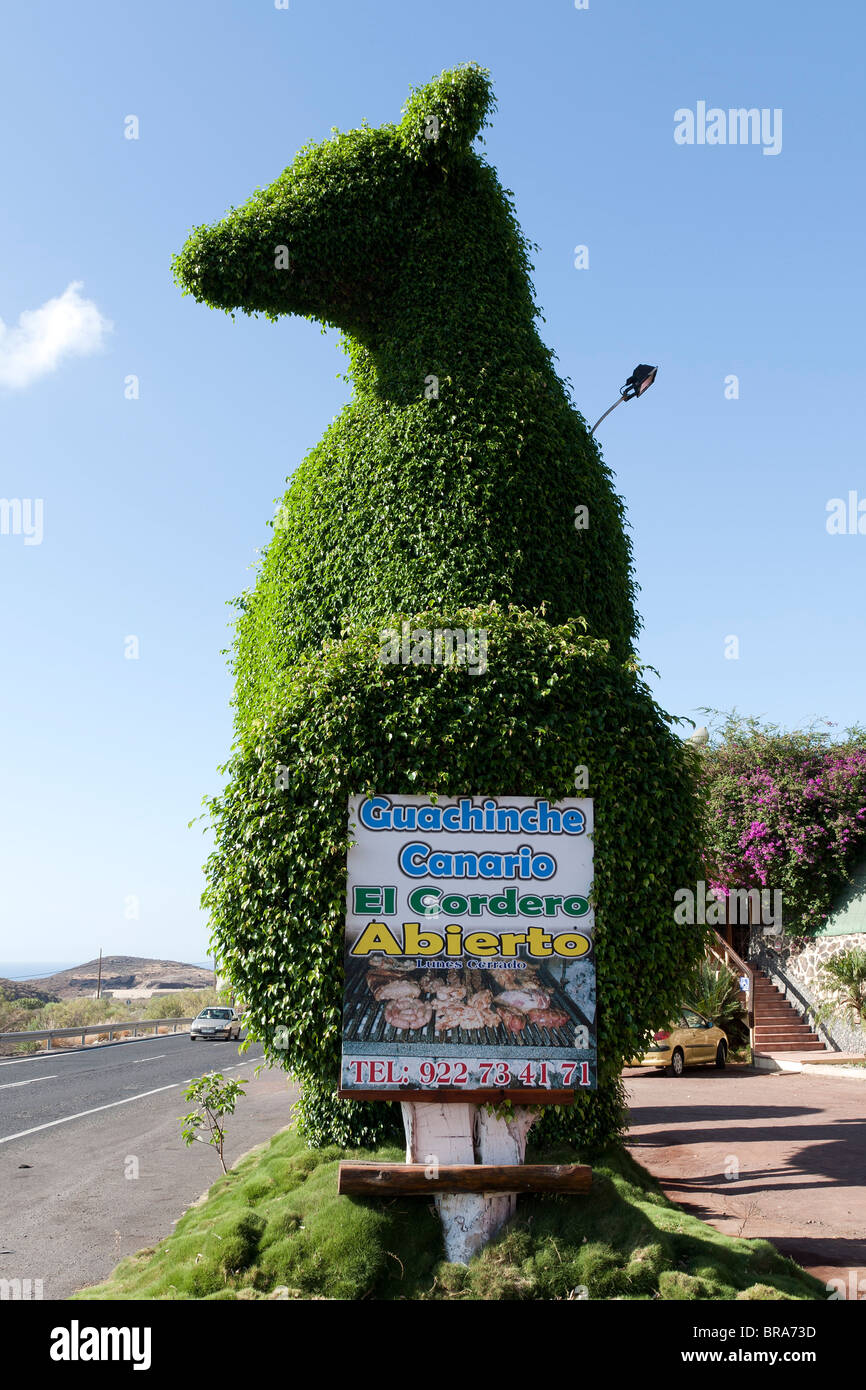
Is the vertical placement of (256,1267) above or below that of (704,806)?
below

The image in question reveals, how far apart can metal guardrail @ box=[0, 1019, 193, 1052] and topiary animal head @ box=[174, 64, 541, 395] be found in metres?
28.3

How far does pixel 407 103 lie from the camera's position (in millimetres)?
9695

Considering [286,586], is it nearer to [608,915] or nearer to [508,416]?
[508,416]

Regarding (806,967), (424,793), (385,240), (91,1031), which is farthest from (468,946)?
(91,1031)

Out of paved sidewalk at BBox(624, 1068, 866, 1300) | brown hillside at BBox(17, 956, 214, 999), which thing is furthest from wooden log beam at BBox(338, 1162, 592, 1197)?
brown hillside at BBox(17, 956, 214, 999)

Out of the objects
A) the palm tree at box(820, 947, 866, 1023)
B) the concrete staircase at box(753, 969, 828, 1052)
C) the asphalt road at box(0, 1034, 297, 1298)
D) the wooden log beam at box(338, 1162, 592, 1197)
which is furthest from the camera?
the concrete staircase at box(753, 969, 828, 1052)

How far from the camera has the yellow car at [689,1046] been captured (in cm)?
2033

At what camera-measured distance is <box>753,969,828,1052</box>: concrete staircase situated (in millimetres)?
22594

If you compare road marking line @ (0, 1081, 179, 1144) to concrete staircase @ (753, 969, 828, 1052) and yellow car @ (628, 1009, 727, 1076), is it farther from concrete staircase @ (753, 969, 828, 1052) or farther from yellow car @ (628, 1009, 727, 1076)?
concrete staircase @ (753, 969, 828, 1052)

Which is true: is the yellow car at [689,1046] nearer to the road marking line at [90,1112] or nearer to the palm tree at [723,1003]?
the palm tree at [723,1003]

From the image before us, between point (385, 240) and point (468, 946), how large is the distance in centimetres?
682

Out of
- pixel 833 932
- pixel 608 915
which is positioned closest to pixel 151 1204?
pixel 608 915

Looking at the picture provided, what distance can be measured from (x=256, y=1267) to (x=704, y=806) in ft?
15.0
